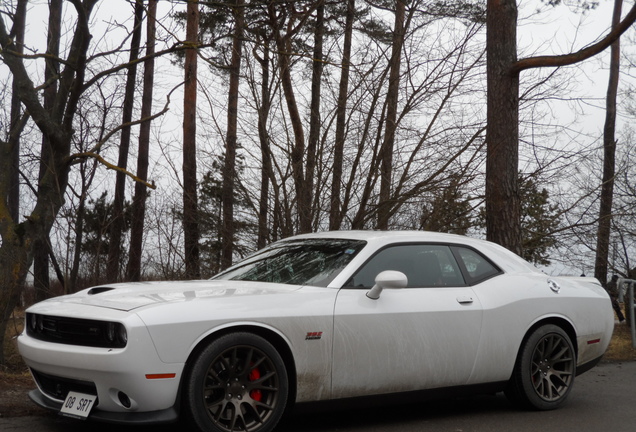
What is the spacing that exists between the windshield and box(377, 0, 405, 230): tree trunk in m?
3.69

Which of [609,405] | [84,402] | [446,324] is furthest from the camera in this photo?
[609,405]

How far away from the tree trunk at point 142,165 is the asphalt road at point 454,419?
154 inches

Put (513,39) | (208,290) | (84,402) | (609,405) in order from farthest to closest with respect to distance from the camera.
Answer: (513,39) < (609,405) < (208,290) < (84,402)

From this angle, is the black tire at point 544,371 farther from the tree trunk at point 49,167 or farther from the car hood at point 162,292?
the tree trunk at point 49,167

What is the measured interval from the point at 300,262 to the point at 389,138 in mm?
4459

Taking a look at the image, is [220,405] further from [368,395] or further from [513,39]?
[513,39]

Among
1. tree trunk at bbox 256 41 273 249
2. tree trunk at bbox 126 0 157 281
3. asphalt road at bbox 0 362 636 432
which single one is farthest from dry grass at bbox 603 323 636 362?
tree trunk at bbox 126 0 157 281

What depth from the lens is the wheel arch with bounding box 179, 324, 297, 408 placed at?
5.04 meters

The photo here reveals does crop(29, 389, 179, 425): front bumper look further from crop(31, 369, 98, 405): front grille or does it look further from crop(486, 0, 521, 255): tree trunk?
crop(486, 0, 521, 255): tree trunk

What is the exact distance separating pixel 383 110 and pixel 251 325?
19.6 feet

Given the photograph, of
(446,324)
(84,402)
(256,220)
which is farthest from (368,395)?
(256,220)

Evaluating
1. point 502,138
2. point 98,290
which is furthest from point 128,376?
point 502,138

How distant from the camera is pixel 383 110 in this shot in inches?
420

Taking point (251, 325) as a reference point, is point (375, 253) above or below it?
above
